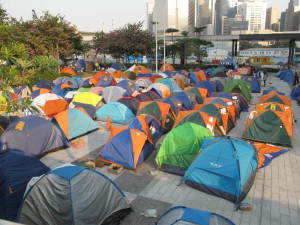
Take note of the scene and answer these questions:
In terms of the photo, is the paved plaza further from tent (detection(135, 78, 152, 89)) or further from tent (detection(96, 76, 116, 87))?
tent (detection(135, 78, 152, 89))

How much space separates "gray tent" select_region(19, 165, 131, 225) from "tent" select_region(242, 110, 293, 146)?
686cm

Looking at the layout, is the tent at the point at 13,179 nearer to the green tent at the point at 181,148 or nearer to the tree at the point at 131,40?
the green tent at the point at 181,148

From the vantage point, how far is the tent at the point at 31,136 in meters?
9.38

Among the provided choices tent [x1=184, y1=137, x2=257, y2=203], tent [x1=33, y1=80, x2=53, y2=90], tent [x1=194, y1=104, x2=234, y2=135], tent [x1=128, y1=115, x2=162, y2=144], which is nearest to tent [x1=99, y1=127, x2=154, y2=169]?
tent [x1=128, y1=115, x2=162, y2=144]

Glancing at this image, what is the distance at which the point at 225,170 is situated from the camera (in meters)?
7.25

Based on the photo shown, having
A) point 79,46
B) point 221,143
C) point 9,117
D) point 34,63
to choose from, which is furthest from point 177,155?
point 79,46

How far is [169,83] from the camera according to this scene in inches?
813

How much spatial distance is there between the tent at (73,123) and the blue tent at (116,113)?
178 cm

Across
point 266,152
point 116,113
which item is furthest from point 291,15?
point 266,152

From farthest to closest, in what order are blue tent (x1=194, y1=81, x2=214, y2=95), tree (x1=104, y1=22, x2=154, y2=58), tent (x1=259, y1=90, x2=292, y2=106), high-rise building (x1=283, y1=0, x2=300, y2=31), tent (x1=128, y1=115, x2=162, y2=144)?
high-rise building (x1=283, y1=0, x2=300, y2=31) → tree (x1=104, y1=22, x2=154, y2=58) → blue tent (x1=194, y1=81, x2=214, y2=95) → tent (x1=259, y1=90, x2=292, y2=106) → tent (x1=128, y1=115, x2=162, y2=144)

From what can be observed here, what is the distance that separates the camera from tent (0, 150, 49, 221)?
6.46 metres

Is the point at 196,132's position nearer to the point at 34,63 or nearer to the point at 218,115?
the point at 218,115

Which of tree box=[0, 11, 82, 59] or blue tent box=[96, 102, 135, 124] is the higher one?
tree box=[0, 11, 82, 59]

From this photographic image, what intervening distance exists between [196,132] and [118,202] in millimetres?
→ 3440
